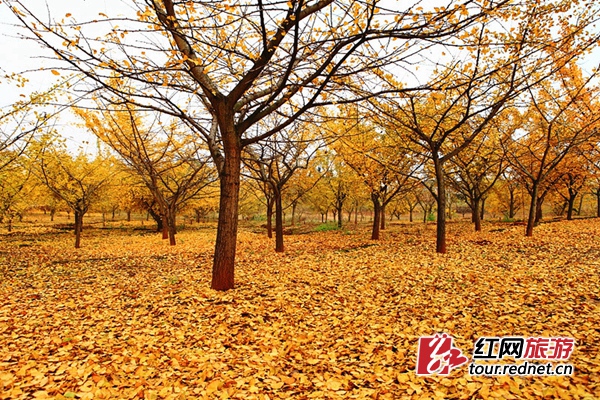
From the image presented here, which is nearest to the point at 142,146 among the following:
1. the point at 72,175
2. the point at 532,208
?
the point at 72,175

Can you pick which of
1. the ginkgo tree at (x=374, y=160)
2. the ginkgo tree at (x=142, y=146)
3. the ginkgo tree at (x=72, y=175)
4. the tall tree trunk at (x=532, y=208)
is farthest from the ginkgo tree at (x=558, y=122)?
the ginkgo tree at (x=72, y=175)

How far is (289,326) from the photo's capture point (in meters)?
4.42

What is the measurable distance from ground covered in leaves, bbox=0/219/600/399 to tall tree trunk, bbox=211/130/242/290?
58 cm

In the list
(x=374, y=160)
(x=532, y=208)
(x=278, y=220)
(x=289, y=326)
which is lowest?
(x=289, y=326)

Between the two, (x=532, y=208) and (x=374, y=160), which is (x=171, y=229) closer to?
(x=374, y=160)

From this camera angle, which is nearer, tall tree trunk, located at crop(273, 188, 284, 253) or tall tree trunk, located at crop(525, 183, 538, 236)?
tall tree trunk, located at crop(273, 188, 284, 253)

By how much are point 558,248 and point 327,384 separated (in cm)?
959

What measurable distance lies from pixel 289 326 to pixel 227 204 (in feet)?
7.83

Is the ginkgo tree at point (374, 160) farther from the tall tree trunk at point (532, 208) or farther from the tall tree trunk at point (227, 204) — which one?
the tall tree trunk at point (227, 204)

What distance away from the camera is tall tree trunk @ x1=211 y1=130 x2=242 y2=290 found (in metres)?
5.47

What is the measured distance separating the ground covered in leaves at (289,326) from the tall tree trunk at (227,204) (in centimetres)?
58

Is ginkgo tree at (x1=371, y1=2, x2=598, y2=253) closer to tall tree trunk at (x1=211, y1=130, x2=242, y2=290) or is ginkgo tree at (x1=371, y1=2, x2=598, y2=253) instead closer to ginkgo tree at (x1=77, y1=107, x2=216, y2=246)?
tall tree trunk at (x1=211, y1=130, x2=242, y2=290)

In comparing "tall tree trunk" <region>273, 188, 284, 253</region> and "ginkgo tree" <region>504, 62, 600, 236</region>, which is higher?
"ginkgo tree" <region>504, 62, 600, 236</region>

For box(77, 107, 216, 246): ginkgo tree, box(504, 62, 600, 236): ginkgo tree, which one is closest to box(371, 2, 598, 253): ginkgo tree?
box(504, 62, 600, 236): ginkgo tree
